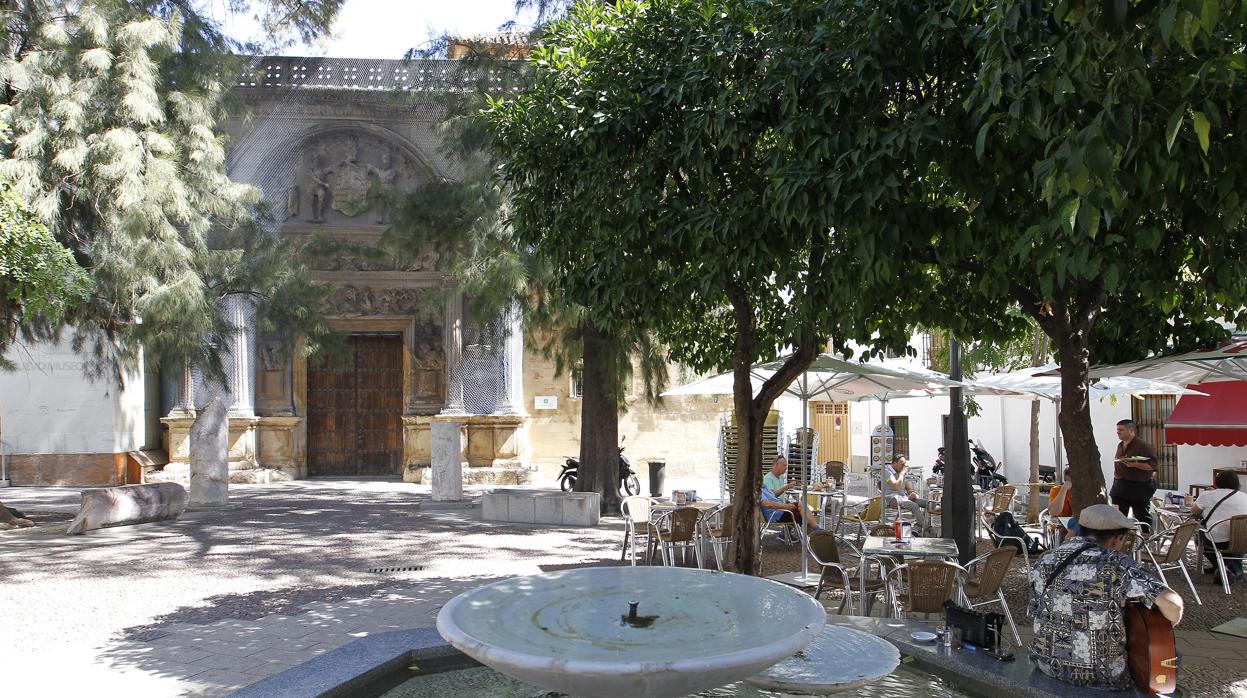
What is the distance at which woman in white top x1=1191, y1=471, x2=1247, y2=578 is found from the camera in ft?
30.0

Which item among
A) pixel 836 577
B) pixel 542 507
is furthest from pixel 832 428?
pixel 836 577

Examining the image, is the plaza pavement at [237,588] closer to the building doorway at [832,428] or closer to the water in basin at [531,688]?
the water in basin at [531,688]

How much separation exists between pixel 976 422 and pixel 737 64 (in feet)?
68.7

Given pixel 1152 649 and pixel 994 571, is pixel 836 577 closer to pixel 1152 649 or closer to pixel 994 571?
pixel 994 571

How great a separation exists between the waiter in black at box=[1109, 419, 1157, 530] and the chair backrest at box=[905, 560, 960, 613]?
177 inches

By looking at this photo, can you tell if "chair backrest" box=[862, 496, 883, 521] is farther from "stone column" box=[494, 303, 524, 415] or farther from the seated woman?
"stone column" box=[494, 303, 524, 415]

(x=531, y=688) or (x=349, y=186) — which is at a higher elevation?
(x=349, y=186)

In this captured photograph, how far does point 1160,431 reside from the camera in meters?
18.5

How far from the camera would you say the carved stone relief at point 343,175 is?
70.1ft

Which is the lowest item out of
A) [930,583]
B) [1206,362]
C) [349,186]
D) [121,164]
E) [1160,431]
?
[930,583]

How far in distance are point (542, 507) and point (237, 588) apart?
5.47 meters

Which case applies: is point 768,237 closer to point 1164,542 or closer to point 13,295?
point 1164,542

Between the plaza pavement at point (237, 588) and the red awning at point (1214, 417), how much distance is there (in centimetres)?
772

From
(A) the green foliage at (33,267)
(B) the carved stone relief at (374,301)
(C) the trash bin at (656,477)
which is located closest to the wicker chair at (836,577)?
(A) the green foliage at (33,267)
